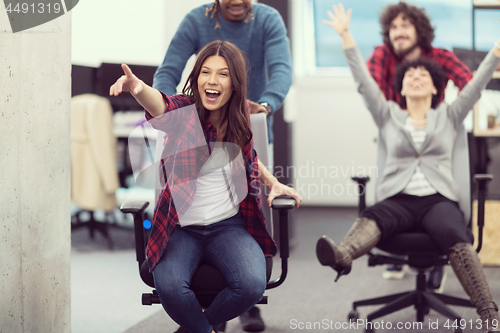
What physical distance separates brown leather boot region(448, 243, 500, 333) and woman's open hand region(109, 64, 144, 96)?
4.34 feet

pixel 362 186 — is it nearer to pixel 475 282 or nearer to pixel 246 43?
pixel 475 282

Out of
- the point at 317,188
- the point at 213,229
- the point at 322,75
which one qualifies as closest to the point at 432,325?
the point at 213,229

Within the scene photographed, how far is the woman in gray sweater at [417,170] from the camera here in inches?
75.4

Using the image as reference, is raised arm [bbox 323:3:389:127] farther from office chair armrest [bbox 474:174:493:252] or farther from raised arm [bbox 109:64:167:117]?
raised arm [bbox 109:64:167:117]

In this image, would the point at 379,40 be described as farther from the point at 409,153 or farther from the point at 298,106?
the point at 409,153

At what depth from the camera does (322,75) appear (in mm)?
5152

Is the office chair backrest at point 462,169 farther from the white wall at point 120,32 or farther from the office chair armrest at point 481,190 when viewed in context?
the white wall at point 120,32

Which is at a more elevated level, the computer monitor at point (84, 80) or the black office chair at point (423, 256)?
the computer monitor at point (84, 80)

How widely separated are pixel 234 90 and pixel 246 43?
25.0 inches

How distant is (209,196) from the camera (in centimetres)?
159

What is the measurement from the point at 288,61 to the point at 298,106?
2.97 meters

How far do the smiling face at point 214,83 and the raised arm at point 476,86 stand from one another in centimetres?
115

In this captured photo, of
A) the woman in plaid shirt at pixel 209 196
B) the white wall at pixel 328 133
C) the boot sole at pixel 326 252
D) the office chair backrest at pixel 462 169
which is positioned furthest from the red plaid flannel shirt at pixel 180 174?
the white wall at pixel 328 133

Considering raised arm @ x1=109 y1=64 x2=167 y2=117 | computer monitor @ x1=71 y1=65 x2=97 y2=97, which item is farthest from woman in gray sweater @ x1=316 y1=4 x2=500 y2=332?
computer monitor @ x1=71 y1=65 x2=97 y2=97
